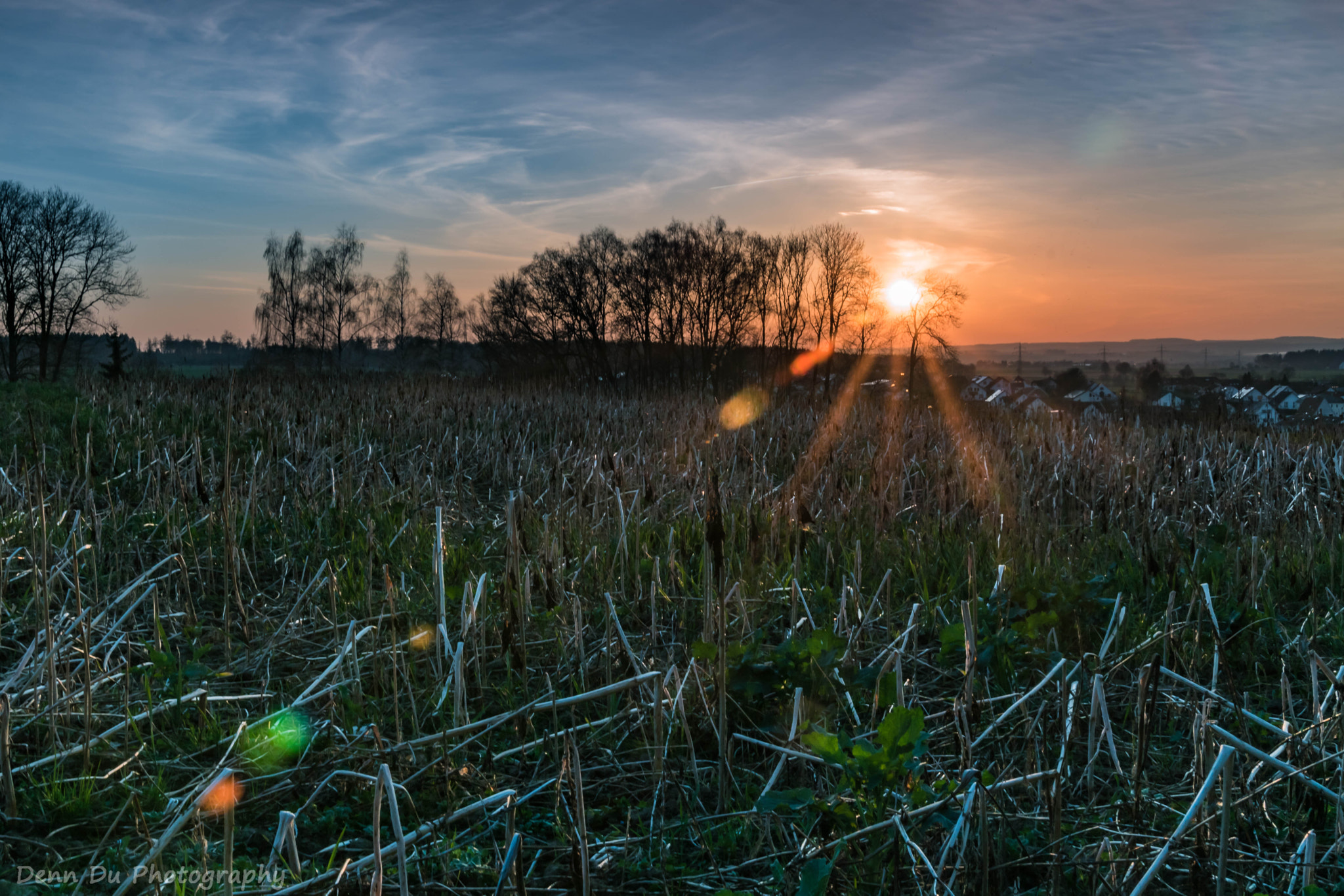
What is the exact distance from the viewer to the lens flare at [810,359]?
3700 centimetres

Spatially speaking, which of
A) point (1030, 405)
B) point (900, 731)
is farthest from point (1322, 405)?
point (900, 731)

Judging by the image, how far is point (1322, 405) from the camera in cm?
2578

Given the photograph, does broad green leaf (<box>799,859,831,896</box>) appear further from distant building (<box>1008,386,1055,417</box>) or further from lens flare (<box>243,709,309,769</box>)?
distant building (<box>1008,386,1055,417</box>)

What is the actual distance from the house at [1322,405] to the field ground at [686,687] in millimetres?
24012

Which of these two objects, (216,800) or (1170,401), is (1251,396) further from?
(216,800)

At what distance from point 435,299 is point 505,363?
152ft

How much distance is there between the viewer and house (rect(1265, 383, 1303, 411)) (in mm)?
26641

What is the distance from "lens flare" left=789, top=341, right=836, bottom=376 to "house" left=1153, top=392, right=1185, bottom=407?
15.5 m

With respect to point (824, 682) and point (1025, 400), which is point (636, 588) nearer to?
point (824, 682)

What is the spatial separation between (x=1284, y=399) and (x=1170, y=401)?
12.0 metres

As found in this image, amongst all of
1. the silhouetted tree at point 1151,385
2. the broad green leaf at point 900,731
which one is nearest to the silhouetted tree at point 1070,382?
the silhouetted tree at point 1151,385

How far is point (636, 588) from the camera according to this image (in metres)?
3.57

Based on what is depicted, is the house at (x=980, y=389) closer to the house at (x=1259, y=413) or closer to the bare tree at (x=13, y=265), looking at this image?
the house at (x=1259, y=413)

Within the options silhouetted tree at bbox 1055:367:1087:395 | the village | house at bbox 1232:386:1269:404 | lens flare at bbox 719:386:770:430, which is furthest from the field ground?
silhouetted tree at bbox 1055:367:1087:395
